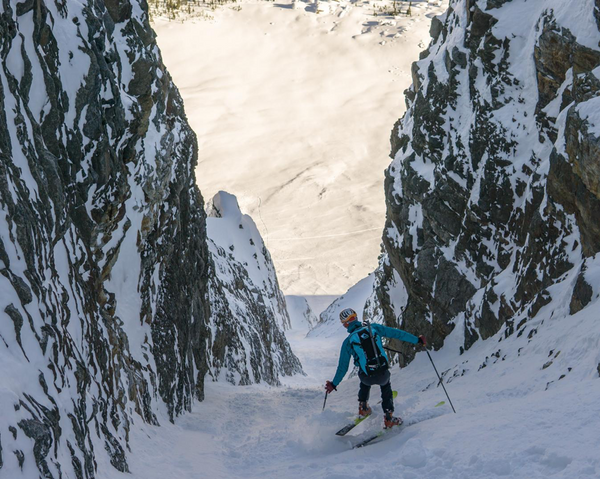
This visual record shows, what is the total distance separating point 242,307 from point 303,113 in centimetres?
7572

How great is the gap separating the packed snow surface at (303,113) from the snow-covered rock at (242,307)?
69.8 ft

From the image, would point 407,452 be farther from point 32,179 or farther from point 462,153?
point 462,153

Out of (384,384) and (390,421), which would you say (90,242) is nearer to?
(384,384)

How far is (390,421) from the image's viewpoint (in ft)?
28.6

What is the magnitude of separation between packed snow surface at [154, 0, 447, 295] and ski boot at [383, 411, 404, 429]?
2233 inches

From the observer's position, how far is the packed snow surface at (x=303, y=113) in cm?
7350

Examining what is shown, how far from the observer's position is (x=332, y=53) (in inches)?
4486

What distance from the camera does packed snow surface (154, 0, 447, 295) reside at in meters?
73.5

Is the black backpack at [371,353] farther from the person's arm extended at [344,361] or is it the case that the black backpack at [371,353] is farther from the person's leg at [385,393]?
the person's arm extended at [344,361]

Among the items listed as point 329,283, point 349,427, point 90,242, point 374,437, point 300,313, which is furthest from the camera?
point 329,283

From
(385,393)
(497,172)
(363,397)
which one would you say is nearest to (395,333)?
(385,393)

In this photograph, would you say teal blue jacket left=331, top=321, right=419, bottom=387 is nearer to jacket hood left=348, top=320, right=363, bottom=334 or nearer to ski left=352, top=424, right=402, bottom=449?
jacket hood left=348, top=320, right=363, bottom=334

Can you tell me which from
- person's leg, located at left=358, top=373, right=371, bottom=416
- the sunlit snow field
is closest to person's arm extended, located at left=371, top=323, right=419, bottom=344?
person's leg, located at left=358, top=373, right=371, bottom=416

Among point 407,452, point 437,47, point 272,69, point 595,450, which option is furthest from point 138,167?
point 272,69
